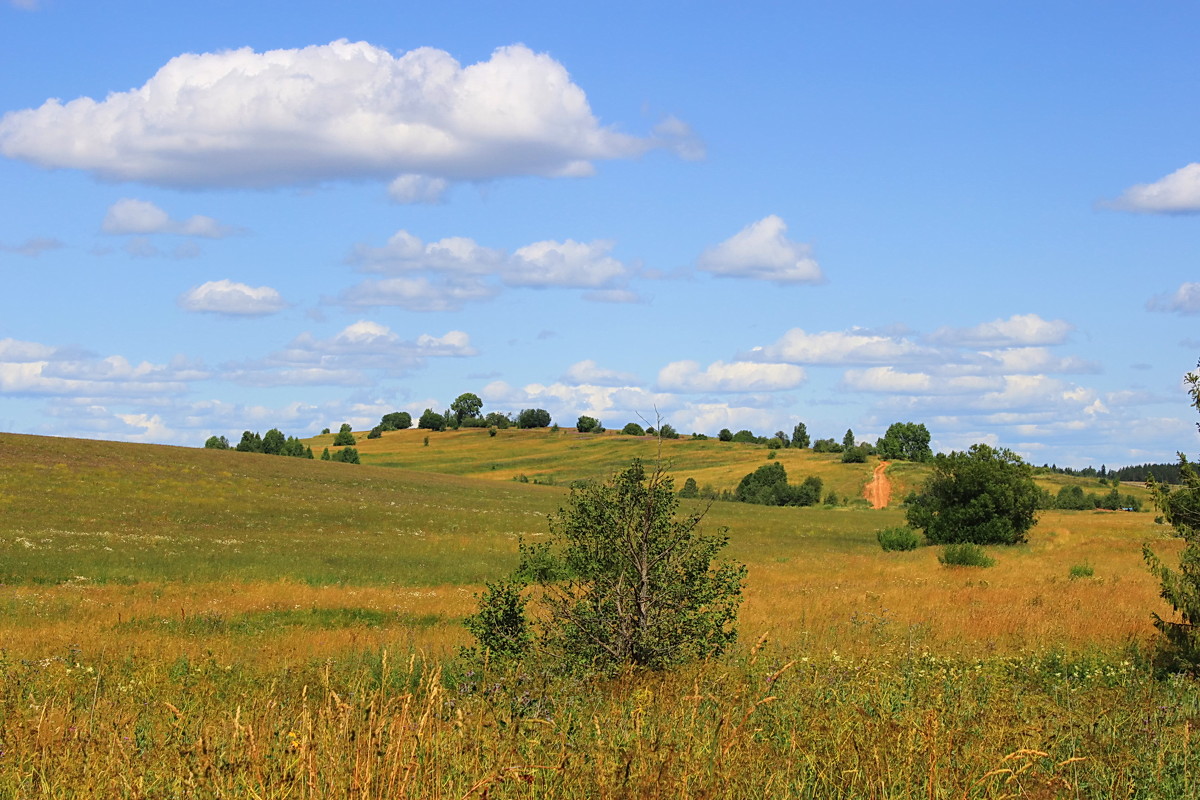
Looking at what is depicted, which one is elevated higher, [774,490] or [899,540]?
[774,490]

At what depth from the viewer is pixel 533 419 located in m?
174

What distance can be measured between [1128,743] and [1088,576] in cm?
2542

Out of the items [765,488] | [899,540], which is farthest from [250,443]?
[899,540]

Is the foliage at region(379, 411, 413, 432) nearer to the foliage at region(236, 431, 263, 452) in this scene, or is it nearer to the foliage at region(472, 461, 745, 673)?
the foliage at region(236, 431, 263, 452)

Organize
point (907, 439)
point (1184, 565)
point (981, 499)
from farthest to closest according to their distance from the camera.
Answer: point (907, 439) → point (981, 499) → point (1184, 565)

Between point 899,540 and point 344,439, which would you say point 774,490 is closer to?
point 899,540

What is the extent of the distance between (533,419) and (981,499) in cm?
13013

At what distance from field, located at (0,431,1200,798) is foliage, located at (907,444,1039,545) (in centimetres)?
277

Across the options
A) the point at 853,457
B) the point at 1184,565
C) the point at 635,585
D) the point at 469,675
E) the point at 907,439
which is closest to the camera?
the point at 469,675

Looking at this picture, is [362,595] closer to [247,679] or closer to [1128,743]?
[247,679]

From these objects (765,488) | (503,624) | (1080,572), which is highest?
(503,624)

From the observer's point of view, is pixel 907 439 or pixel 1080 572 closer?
pixel 1080 572

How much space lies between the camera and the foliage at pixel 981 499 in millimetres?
47844

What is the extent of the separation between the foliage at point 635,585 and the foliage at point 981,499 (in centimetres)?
4195
